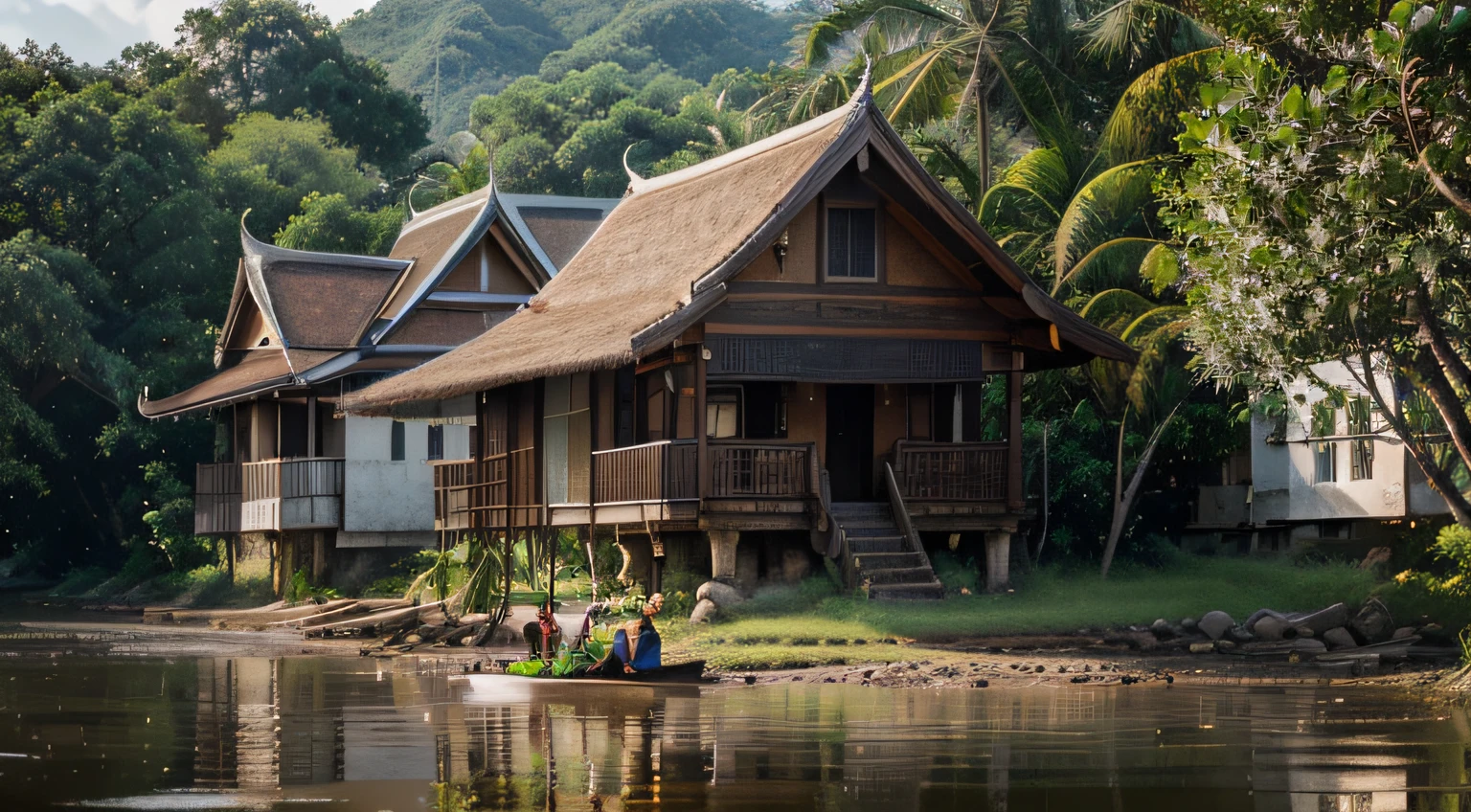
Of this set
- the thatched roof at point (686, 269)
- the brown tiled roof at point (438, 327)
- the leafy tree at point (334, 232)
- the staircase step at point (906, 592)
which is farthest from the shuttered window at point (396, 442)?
the staircase step at point (906, 592)

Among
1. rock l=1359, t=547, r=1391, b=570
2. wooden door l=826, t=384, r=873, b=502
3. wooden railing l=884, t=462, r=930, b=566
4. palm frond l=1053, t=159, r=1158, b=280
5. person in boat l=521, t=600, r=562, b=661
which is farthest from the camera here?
palm frond l=1053, t=159, r=1158, b=280

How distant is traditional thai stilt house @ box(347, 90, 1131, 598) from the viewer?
22.5 m

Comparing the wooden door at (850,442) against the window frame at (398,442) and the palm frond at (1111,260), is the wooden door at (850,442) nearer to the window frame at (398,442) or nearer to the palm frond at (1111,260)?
the palm frond at (1111,260)

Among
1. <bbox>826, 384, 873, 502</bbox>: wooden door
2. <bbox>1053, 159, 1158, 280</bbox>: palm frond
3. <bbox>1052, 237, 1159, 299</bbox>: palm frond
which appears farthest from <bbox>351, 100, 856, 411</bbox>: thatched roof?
<bbox>1052, 237, 1159, 299</bbox>: palm frond

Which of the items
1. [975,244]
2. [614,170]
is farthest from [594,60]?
[975,244]

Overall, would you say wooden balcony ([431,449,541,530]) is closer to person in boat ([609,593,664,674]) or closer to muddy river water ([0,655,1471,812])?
muddy river water ([0,655,1471,812])

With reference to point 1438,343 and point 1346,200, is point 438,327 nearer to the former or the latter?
point 1346,200

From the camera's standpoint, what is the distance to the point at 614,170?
219 feet

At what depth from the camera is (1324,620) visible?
20219 millimetres

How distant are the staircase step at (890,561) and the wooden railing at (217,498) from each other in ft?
61.5

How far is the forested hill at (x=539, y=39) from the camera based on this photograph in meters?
106

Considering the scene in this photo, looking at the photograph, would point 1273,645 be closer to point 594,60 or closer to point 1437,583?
point 1437,583

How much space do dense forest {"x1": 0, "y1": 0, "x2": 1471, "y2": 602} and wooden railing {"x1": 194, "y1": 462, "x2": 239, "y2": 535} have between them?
131 inches

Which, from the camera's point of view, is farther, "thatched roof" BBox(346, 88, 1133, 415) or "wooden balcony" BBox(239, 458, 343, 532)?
"wooden balcony" BBox(239, 458, 343, 532)
